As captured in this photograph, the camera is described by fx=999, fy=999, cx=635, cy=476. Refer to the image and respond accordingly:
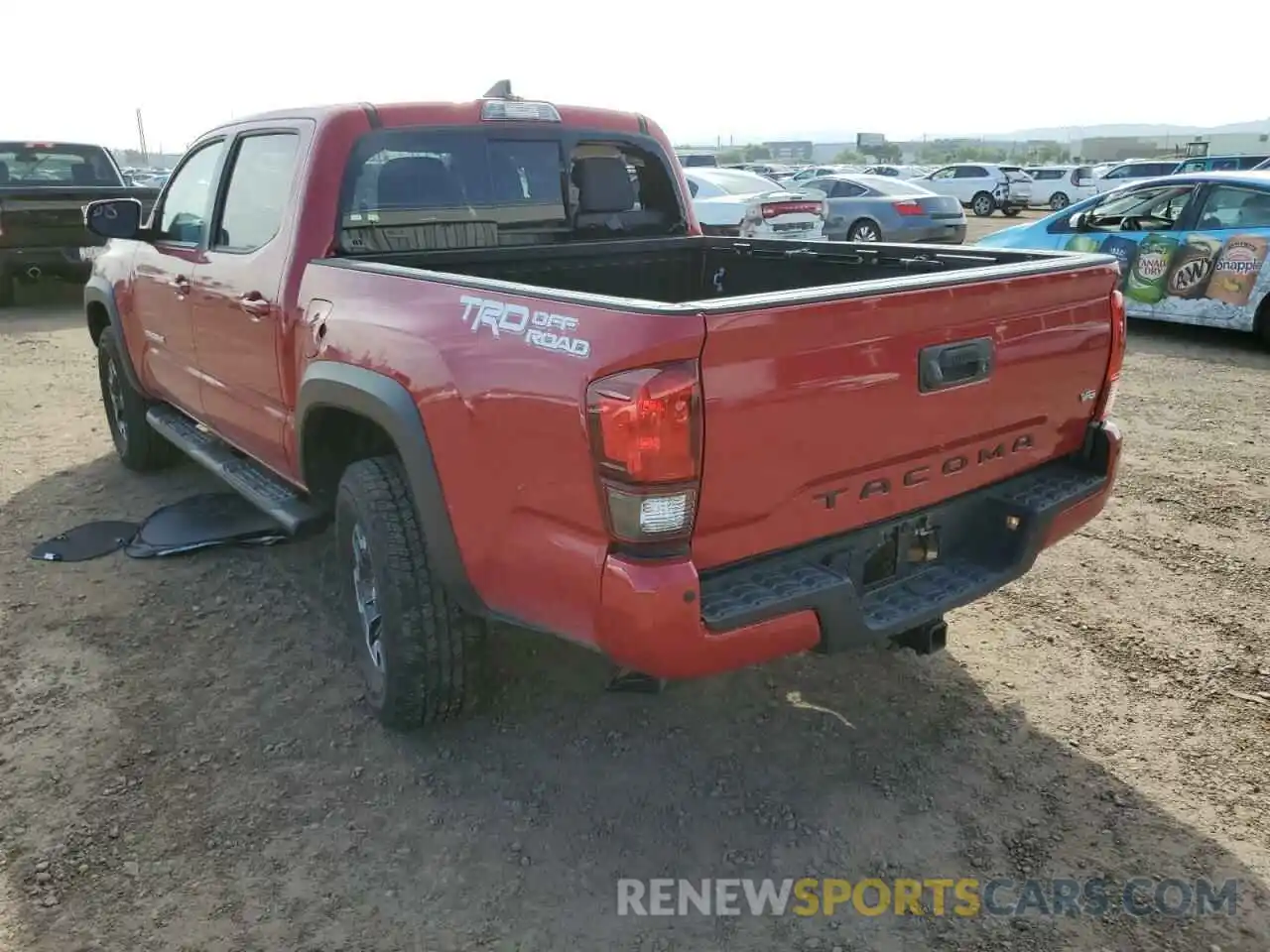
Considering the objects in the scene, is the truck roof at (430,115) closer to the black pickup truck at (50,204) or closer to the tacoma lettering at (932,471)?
the tacoma lettering at (932,471)

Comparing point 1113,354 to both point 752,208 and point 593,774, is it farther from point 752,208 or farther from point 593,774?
point 752,208

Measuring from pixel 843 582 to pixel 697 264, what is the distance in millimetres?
2351

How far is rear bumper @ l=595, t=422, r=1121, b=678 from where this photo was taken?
2311 millimetres

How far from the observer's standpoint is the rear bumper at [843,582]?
231cm

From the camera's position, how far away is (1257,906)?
255cm

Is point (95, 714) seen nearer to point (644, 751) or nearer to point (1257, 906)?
point (644, 751)

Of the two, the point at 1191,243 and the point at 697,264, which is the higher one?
the point at 697,264

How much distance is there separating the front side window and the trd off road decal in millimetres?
2411

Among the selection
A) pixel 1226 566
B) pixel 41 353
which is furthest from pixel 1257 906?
pixel 41 353

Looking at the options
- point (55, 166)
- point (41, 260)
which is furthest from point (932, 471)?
point (55, 166)

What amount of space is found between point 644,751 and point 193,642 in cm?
195

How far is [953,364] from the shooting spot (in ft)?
8.98

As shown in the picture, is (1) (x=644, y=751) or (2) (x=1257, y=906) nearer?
(2) (x=1257, y=906)

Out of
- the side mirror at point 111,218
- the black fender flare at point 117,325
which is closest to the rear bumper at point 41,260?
the black fender flare at point 117,325
